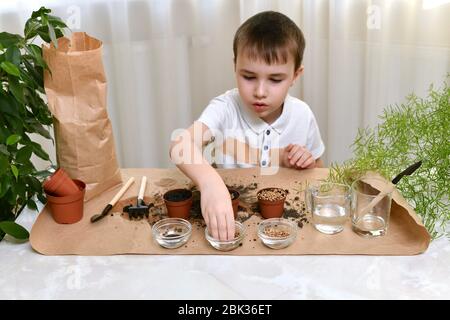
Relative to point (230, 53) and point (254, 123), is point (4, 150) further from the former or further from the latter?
point (230, 53)

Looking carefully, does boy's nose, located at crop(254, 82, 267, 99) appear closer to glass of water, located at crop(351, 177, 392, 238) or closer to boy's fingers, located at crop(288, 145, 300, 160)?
boy's fingers, located at crop(288, 145, 300, 160)

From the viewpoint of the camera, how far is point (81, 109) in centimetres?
118

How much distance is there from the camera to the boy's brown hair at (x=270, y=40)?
132 cm

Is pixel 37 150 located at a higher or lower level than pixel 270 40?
lower

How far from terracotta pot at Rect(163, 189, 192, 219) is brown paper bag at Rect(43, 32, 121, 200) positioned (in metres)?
0.22

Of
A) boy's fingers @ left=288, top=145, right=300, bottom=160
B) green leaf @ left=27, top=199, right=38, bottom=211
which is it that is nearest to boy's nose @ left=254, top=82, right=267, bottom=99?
boy's fingers @ left=288, top=145, right=300, bottom=160

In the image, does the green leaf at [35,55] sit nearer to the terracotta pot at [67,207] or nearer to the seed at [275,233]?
the terracotta pot at [67,207]

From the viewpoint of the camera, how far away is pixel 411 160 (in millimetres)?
1078

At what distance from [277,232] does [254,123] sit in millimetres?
563

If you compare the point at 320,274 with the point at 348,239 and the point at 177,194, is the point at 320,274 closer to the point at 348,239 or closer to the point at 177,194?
the point at 348,239

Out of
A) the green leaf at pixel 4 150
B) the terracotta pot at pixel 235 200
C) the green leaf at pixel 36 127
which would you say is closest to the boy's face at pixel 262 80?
the terracotta pot at pixel 235 200

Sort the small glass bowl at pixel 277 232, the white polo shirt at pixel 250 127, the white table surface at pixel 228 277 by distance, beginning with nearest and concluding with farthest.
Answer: the white table surface at pixel 228 277 < the small glass bowl at pixel 277 232 < the white polo shirt at pixel 250 127

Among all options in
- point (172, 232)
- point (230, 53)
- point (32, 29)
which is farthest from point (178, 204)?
point (230, 53)
